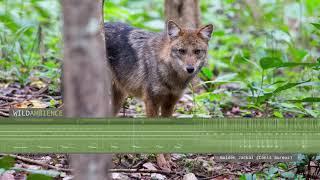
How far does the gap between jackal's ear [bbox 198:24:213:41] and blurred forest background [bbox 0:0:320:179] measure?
615 millimetres

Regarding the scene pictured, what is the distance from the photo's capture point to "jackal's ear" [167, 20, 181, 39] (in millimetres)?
7227

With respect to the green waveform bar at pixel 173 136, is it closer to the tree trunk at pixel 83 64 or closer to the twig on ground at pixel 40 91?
the tree trunk at pixel 83 64

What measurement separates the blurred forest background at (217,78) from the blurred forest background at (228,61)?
2 centimetres

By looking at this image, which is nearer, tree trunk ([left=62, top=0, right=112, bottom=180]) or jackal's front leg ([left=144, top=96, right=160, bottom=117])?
tree trunk ([left=62, top=0, right=112, bottom=180])

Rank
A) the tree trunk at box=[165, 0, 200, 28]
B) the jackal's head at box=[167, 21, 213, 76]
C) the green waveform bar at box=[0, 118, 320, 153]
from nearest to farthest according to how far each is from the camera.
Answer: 1. the green waveform bar at box=[0, 118, 320, 153]
2. the jackal's head at box=[167, 21, 213, 76]
3. the tree trunk at box=[165, 0, 200, 28]

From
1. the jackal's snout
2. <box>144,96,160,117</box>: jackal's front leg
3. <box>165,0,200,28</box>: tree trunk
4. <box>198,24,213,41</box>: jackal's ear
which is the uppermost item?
<box>165,0,200,28</box>: tree trunk

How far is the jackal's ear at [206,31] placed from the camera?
24.0ft

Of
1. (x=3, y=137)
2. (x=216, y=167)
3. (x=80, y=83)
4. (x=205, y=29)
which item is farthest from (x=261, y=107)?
(x=80, y=83)

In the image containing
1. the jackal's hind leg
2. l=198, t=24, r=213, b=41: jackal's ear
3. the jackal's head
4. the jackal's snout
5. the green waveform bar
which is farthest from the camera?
the jackal's hind leg

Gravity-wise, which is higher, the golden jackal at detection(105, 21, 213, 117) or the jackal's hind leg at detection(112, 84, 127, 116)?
the golden jackal at detection(105, 21, 213, 117)

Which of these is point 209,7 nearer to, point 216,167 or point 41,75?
point 41,75

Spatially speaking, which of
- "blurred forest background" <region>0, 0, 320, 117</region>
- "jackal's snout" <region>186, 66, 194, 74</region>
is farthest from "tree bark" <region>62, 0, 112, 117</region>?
"jackal's snout" <region>186, 66, 194, 74</region>

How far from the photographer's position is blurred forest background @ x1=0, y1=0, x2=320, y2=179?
6.16 metres

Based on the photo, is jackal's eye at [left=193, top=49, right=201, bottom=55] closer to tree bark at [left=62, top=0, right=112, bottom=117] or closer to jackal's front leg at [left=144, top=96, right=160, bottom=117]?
jackal's front leg at [left=144, top=96, right=160, bottom=117]
